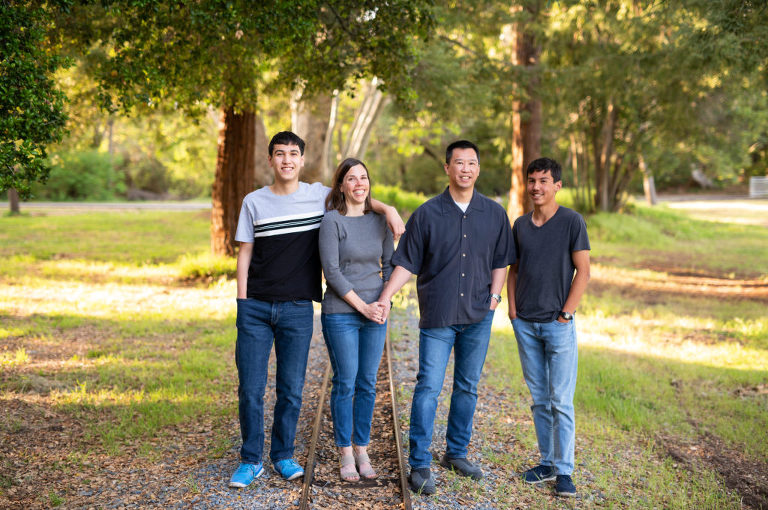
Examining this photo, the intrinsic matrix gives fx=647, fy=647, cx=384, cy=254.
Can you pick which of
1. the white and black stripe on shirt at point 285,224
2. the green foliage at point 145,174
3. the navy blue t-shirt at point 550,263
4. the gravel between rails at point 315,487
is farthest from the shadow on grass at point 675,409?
the green foliage at point 145,174

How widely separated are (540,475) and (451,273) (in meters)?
1.72

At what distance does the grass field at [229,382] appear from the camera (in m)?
5.17

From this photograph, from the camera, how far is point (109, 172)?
164 ft

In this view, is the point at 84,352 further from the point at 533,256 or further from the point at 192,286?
the point at 533,256

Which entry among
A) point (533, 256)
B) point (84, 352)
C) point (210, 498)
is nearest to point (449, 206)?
point (533, 256)

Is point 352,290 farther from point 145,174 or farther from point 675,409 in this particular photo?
point 145,174

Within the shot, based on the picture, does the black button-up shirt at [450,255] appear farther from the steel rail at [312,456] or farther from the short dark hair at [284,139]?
the steel rail at [312,456]

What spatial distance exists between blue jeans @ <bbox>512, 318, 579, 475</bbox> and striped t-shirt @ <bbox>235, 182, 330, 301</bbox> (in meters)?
1.59

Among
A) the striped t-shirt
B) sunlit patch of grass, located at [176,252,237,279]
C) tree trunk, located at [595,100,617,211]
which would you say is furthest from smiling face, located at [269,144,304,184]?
tree trunk, located at [595,100,617,211]

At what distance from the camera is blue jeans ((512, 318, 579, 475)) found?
4.48m

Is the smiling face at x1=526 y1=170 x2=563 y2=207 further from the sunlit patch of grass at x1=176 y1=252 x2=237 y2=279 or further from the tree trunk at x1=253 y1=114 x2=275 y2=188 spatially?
the tree trunk at x1=253 y1=114 x2=275 y2=188

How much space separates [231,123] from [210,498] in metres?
10.6

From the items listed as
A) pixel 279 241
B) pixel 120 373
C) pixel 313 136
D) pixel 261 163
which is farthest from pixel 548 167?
pixel 261 163

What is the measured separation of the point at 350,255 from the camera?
4281 mm
